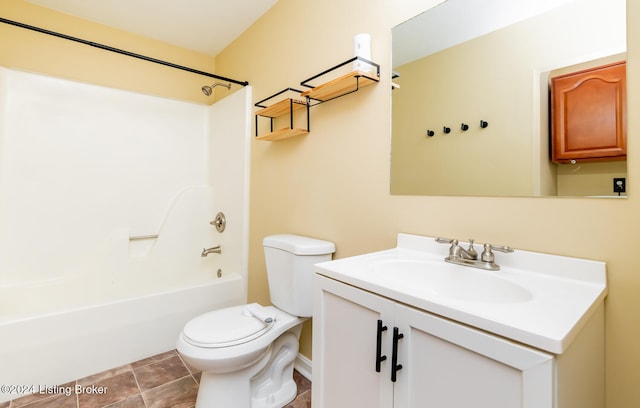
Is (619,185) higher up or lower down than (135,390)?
higher up

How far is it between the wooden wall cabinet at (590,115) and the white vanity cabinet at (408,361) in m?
0.69

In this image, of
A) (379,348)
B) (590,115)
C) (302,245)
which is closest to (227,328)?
(302,245)

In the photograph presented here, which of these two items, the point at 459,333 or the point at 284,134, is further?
the point at 284,134

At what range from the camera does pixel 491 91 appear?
3.76 feet

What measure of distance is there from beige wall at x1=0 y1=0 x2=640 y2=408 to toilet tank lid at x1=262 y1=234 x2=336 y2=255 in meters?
0.06

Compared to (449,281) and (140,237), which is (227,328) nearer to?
(449,281)

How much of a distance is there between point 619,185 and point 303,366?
1.75 meters

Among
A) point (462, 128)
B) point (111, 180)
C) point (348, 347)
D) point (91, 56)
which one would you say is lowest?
point (348, 347)

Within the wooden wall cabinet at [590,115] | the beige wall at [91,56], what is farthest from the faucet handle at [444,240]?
the beige wall at [91,56]

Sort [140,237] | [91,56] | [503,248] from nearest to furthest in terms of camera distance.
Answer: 1. [503,248]
2. [91,56]
3. [140,237]

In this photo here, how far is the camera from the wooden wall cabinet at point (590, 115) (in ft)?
2.90

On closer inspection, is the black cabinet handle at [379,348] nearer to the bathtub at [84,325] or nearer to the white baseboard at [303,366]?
the white baseboard at [303,366]

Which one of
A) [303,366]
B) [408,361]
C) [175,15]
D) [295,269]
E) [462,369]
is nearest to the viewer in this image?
[462,369]

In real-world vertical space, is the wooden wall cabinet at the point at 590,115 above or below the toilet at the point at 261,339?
above
